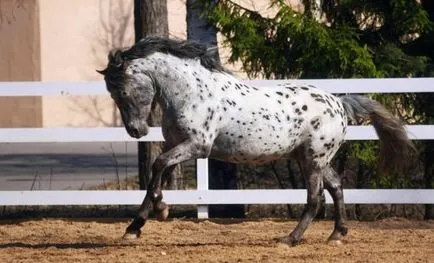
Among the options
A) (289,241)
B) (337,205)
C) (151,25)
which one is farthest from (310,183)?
(151,25)

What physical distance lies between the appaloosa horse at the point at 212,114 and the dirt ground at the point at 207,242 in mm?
338

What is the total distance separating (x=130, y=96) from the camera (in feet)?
31.0

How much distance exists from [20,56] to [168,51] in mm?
16691

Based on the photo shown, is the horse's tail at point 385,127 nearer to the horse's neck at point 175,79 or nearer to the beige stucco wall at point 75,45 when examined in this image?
the horse's neck at point 175,79

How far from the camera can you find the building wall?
84.5 feet

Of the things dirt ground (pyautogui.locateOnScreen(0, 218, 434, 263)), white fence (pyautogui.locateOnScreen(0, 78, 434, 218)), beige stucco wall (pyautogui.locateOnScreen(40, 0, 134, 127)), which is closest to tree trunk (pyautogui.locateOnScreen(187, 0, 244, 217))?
dirt ground (pyautogui.locateOnScreen(0, 218, 434, 263))

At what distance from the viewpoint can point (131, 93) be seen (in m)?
9.45

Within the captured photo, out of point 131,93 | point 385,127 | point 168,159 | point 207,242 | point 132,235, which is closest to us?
point 168,159

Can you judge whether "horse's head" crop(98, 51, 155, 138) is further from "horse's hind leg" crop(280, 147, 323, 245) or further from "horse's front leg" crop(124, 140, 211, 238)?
"horse's hind leg" crop(280, 147, 323, 245)

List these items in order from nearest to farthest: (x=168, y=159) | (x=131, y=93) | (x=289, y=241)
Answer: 1. (x=168, y=159)
2. (x=131, y=93)
3. (x=289, y=241)

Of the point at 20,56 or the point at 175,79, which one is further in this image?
the point at 20,56

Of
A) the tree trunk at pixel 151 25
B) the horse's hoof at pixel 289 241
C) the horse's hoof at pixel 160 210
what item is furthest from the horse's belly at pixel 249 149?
the tree trunk at pixel 151 25

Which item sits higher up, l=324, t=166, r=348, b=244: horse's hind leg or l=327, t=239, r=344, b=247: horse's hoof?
l=324, t=166, r=348, b=244: horse's hind leg

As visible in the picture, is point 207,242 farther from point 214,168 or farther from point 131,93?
point 214,168
